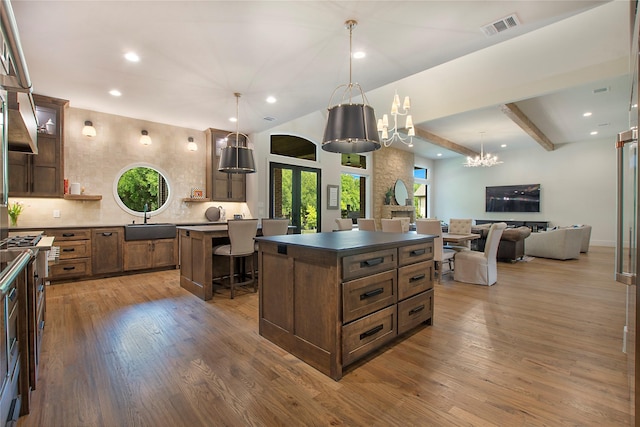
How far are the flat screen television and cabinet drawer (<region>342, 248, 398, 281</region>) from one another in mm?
10519

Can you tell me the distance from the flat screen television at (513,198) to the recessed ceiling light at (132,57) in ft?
38.6

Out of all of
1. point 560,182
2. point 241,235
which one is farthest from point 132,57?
point 560,182

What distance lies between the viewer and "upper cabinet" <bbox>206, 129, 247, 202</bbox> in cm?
634

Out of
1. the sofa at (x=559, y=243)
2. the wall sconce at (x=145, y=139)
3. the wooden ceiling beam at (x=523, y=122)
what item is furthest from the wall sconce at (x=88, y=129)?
the sofa at (x=559, y=243)

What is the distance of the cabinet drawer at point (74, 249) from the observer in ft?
14.6

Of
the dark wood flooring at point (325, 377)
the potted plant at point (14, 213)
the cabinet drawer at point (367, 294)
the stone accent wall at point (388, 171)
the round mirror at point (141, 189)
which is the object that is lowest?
the dark wood flooring at point (325, 377)

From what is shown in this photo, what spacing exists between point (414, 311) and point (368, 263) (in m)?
0.86

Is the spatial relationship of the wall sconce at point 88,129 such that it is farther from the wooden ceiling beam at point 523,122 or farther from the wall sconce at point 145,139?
the wooden ceiling beam at point 523,122

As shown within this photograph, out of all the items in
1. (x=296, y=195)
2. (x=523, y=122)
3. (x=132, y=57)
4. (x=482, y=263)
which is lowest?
(x=482, y=263)

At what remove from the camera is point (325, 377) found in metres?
2.00

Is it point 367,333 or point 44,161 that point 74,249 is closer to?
point 44,161

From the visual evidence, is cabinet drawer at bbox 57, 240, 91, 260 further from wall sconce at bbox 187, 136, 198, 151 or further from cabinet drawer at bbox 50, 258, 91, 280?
wall sconce at bbox 187, 136, 198, 151

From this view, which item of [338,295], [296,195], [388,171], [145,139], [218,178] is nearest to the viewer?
[338,295]

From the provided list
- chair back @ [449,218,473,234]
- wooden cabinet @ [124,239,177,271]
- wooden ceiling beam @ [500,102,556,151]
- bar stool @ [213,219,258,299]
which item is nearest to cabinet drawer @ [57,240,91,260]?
wooden cabinet @ [124,239,177,271]
